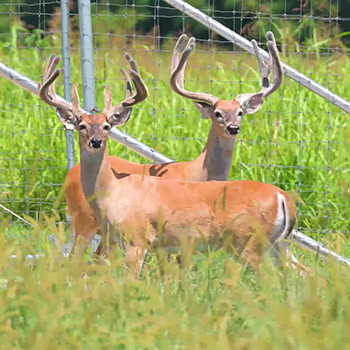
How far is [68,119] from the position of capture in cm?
513

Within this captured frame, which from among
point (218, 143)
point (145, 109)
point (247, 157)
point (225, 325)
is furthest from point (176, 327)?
point (145, 109)

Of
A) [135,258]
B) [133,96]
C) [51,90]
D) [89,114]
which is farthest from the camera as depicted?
[51,90]

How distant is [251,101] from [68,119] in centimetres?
155

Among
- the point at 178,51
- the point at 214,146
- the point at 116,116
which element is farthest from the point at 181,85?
the point at 116,116

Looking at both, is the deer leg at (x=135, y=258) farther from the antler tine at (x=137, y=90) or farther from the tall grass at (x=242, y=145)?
the tall grass at (x=242, y=145)

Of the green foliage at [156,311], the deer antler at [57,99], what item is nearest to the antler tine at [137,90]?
the deer antler at [57,99]

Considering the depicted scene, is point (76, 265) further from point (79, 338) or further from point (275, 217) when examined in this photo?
point (275, 217)

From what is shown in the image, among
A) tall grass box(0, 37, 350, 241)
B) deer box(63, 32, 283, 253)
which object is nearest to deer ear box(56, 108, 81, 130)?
deer box(63, 32, 283, 253)

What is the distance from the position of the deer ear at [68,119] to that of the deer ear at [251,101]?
1411mm

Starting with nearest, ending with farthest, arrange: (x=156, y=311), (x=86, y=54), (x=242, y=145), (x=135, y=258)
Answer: (x=156, y=311) → (x=135, y=258) → (x=86, y=54) → (x=242, y=145)

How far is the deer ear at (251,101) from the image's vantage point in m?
5.96

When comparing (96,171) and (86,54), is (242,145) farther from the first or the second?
(96,171)

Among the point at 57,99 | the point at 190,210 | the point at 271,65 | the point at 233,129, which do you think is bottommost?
the point at 190,210

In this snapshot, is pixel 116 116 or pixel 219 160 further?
pixel 219 160
